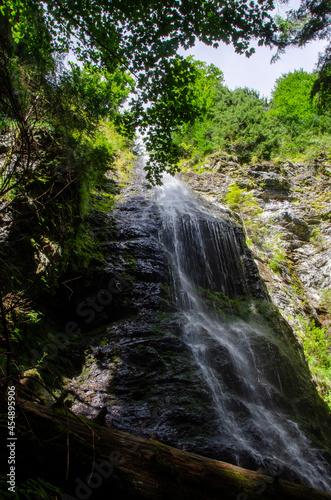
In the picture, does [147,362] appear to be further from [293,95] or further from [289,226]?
[293,95]

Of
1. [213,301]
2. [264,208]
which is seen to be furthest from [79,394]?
[264,208]

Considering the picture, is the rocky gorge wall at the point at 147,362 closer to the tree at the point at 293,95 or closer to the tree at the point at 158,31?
the tree at the point at 158,31

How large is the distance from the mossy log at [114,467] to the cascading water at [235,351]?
61.4 inches

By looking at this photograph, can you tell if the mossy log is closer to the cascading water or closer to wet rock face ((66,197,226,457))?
wet rock face ((66,197,226,457))

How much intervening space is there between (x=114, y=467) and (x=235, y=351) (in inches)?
199

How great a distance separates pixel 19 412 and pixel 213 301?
7.15m

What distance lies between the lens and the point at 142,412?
13.9 feet

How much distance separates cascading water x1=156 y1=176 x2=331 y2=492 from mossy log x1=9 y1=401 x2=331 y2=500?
1560 mm

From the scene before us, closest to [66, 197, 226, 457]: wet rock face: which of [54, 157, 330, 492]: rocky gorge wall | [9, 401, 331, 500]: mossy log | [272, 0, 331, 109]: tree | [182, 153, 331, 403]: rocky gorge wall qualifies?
[54, 157, 330, 492]: rocky gorge wall

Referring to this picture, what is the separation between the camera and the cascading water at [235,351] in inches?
170

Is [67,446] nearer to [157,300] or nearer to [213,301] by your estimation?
[157,300]

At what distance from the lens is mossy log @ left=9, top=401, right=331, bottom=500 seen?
81.4 inches

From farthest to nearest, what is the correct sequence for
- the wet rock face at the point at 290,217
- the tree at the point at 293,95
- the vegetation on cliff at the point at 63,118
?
the tree at the point at 293,95 → the wet rock face at the point at 290,217 → the vegetation on cliff at the point at 63,118

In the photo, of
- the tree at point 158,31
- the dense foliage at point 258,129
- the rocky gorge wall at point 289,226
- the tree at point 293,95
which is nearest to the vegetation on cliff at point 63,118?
the tree at point 158,31
